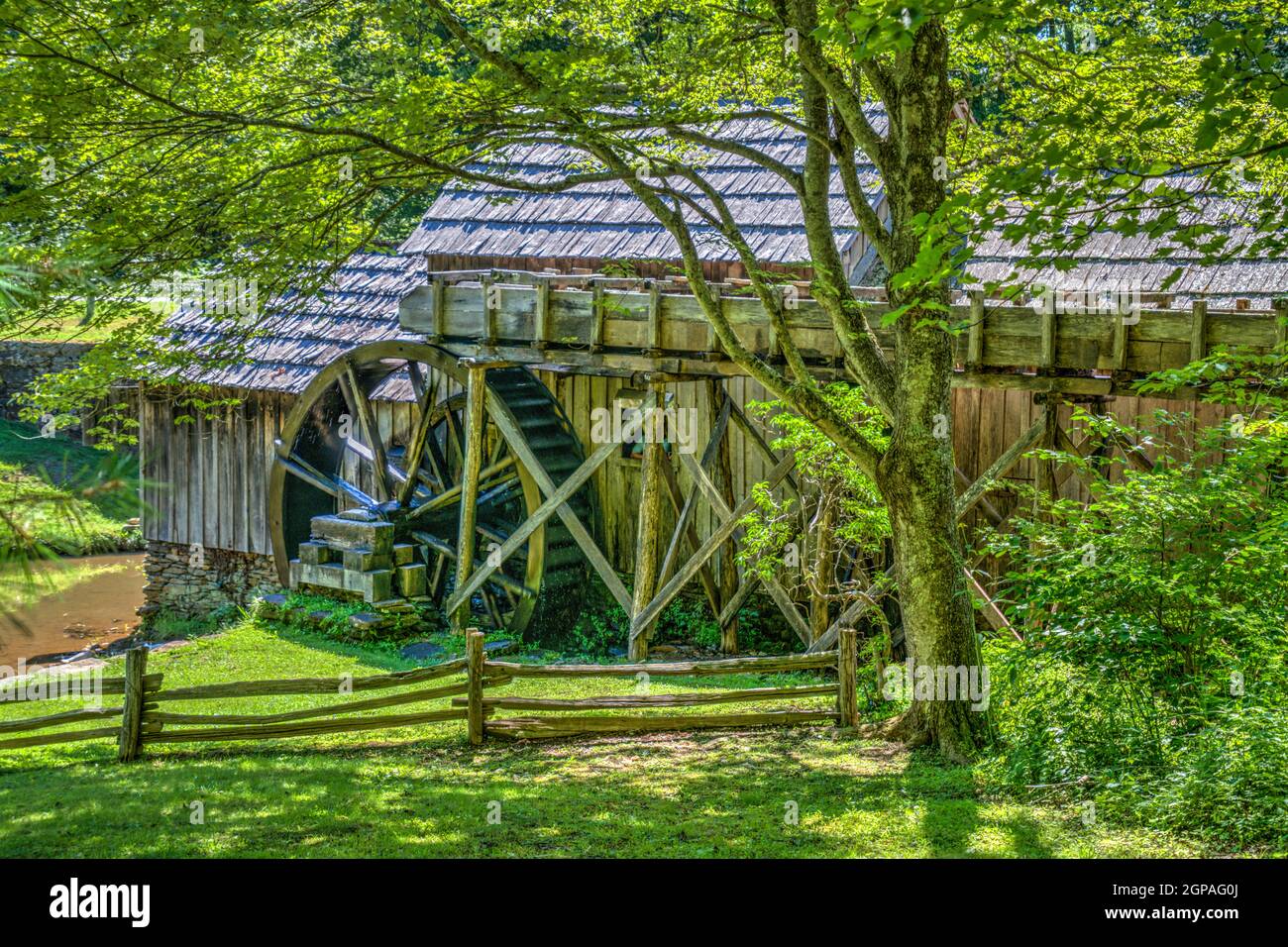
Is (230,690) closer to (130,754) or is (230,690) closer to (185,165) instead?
(130,754)

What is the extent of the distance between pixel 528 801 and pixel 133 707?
3.37 metres

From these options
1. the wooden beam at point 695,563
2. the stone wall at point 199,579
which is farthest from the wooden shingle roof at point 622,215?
the stone wall at point 199,579

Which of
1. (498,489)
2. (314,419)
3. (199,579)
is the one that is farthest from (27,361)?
(498,489)

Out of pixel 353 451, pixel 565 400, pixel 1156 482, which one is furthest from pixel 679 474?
pixel 1156 482

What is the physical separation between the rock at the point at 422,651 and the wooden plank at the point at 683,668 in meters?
4.03

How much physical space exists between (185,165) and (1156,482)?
6660 millimetres

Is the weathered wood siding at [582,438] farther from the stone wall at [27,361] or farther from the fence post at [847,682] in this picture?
the stone wall at [27,361]

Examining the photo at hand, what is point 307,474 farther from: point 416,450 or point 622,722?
point 622,722

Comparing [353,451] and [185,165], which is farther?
[353,451]

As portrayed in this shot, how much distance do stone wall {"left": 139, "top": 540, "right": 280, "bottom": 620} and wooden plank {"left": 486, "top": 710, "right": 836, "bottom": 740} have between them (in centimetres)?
794

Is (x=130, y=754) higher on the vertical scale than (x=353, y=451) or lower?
lower

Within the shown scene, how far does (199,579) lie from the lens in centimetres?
1750
